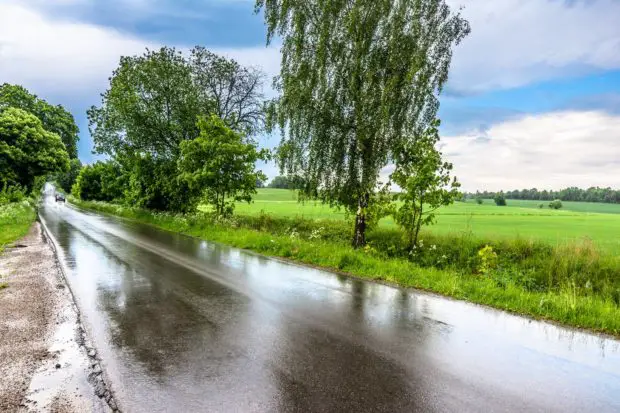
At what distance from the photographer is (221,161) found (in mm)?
21844

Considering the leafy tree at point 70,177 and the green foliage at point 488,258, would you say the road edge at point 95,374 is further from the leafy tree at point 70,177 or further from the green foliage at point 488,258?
the leafy tree at point 70,177

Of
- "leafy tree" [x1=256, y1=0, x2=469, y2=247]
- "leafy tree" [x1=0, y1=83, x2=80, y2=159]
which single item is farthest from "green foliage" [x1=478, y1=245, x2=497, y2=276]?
"leafy tree" [x1=0, y1=83, x2=80, y2=159]

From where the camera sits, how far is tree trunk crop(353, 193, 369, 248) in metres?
16.6

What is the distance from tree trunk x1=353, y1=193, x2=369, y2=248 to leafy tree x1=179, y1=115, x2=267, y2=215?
8274mm

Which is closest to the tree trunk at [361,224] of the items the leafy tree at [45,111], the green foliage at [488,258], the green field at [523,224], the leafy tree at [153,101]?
the green field at [523,224]

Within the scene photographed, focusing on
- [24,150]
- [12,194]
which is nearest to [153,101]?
[24,150]

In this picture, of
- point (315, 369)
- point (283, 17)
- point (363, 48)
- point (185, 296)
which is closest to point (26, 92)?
point (283, 17)

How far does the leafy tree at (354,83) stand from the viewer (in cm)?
1510

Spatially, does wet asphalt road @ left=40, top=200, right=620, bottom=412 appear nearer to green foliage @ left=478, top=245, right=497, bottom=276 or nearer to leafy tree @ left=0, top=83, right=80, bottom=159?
green foliage @ left=478, top=245, right=497, bottom=276

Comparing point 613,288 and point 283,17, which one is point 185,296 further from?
point 283,17

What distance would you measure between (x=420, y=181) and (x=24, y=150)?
31622 millimetres

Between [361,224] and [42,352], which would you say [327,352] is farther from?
[361,224]

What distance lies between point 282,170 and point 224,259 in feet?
20.2

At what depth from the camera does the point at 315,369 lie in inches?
176
